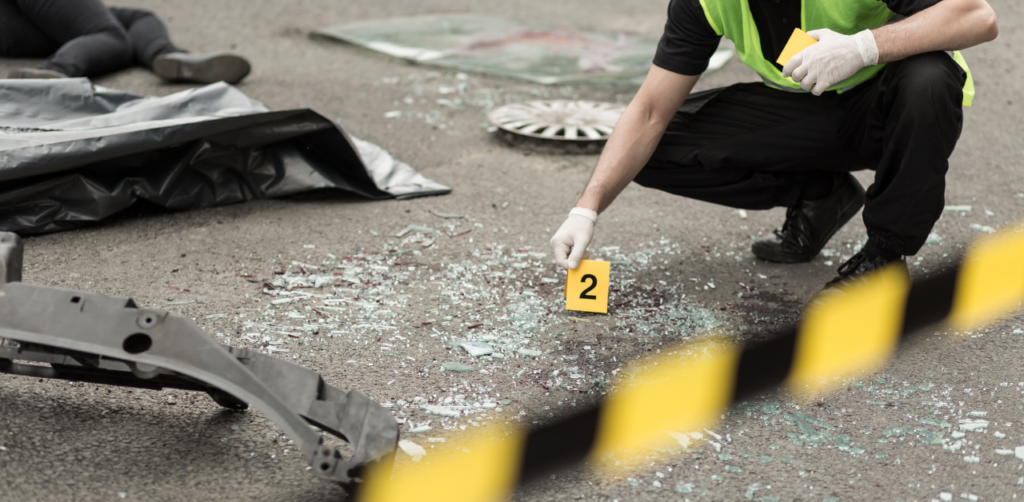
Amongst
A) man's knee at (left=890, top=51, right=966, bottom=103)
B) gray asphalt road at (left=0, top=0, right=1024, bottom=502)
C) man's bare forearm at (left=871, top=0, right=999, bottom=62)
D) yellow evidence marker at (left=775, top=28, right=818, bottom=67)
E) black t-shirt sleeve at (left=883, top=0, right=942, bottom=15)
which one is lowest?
gray asphalt road at (left=0, top=0, right=1024, bottom=502)

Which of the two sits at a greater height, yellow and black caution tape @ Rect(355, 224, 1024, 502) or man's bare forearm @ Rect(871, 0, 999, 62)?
man's bare forearm @ Rect(871, 0, 999, 62)

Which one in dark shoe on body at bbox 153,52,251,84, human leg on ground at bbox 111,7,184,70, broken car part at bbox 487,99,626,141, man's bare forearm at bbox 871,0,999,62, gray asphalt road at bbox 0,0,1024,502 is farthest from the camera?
human leg on ground at bbox 111,7,184,70

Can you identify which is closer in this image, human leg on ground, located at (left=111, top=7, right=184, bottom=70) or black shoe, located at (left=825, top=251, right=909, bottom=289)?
black shoe, located at (left=825, top=251, right=909, bottom=289)

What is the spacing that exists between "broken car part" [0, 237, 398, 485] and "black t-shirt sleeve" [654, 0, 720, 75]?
1.26m

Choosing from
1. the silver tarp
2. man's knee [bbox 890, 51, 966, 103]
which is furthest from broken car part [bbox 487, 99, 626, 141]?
man's knee [bbox 890, 51, 966, 103]

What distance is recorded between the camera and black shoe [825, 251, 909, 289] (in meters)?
2.06

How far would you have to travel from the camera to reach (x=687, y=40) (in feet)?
6.86

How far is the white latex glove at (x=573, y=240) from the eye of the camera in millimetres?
1990

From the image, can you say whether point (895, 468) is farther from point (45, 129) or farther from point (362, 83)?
point (362, 83)

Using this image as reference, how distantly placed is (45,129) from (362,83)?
1898 mm

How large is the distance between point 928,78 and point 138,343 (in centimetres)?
178

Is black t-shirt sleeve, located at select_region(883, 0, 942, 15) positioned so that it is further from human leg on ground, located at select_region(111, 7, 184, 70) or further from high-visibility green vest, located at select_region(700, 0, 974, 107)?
human leg on ground, located at select_region(111, 7, 184, 70)

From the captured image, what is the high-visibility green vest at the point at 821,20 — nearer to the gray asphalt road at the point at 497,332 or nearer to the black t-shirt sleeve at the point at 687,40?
the black t-shirt sleeve at the point at 687,40

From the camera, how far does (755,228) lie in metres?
2.71
